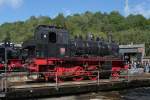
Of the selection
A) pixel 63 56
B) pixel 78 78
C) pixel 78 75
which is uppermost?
pixel 63 56

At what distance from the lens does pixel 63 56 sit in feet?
89.8

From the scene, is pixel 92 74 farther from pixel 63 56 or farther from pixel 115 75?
pixel 115 75

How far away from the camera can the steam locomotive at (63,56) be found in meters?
26.4

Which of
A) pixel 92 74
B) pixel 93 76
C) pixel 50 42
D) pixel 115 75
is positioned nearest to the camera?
pixel 50 42

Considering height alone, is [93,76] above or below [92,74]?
below

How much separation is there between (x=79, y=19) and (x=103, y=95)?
483 ft

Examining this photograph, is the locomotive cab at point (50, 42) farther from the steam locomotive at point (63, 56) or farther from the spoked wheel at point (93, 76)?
the spoked wheel at point (93, 76)

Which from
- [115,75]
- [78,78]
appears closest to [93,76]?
[78,78]

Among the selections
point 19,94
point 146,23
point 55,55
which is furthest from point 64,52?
point 146,23

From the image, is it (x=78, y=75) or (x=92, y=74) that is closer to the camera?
(x=78, y=75)

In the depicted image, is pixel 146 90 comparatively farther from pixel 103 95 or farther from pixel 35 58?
pixel 35 58

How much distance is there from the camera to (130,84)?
2722 cm

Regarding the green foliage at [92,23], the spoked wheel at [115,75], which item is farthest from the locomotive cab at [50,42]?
the green foliage at [92,23]

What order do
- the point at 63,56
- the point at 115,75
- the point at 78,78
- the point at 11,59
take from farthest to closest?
the point at 11,59
the point at 115,75
the point at 78,78
the point at 63,56
